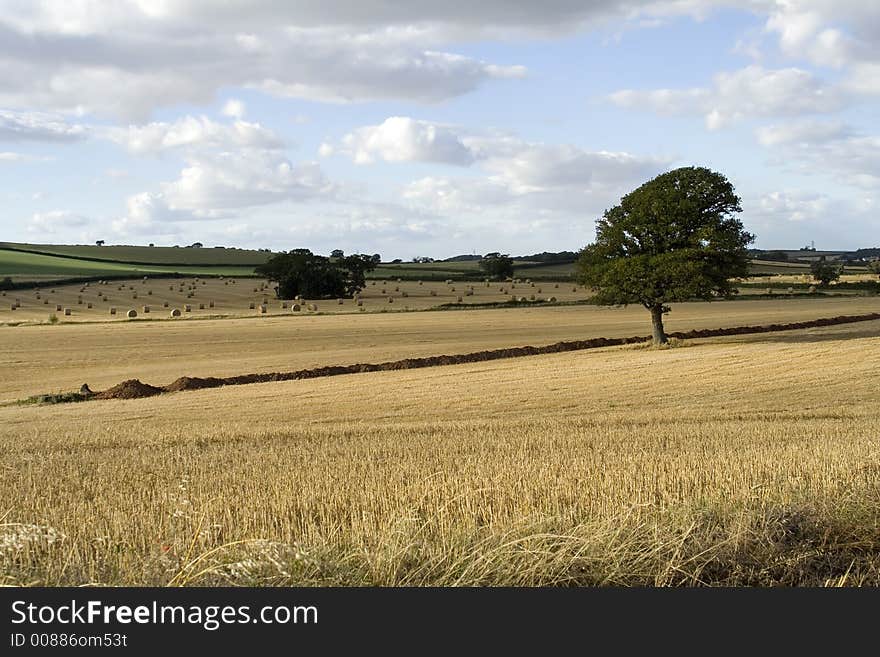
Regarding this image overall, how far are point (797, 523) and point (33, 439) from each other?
1567 cm

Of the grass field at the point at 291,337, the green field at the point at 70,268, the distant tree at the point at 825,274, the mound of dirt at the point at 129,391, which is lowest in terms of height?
the mound of dirt at the point at 129,391

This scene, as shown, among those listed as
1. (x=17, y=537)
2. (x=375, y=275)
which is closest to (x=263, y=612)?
(x=17, y=537)

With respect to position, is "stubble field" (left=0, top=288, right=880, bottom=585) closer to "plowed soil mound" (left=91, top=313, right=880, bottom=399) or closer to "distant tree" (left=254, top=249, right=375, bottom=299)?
"plowed soil mound" (left=91, top=313, right=880, bottom=399)

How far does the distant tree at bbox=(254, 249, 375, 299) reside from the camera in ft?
308

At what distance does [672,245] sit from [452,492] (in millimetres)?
36954

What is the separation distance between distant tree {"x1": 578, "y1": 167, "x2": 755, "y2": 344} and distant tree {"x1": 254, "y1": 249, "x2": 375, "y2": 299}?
51.1 m

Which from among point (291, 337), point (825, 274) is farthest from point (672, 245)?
point (825, 274)

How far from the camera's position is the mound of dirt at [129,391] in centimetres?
3200

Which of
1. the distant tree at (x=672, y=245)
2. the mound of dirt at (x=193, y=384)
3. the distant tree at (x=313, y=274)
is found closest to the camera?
the mound of dirt at (x=193, y=384)

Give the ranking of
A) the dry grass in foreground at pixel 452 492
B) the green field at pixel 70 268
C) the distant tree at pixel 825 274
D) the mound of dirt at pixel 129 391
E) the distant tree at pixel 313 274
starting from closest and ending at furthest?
the dry grass in foreground at pixel 452 492, the mound of dirt at pixel 129 391, the distant tree at pixel 313 274, the distant tree at pixel 825 274, the green field at pixel 70 268

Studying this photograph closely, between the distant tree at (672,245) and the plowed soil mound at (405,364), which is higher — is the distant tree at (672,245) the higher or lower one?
the higher one

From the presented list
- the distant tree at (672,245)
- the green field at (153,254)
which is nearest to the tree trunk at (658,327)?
the distant tree at (672,245)

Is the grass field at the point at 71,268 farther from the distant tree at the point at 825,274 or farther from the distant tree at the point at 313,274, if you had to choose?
the distant tree at the point at 825,274

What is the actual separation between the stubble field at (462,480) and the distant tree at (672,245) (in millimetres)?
9520
